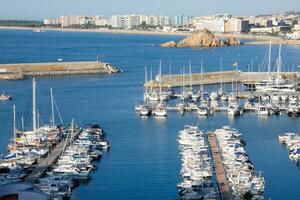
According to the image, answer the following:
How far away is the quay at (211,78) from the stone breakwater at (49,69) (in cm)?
594

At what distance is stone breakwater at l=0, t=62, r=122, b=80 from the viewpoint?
25.3 m

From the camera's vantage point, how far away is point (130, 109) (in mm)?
17125

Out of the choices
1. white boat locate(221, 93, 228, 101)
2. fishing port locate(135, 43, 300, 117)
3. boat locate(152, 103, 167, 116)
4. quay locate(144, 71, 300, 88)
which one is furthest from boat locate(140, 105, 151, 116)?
quay locate(144, 71, 300, 88)

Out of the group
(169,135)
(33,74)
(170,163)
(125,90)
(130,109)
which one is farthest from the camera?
(33,74)

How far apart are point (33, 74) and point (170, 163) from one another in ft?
50.2

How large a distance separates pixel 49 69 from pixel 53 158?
51.5ft

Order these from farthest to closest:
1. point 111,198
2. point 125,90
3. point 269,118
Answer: point 125,90 → point 269,118 → point 111,198

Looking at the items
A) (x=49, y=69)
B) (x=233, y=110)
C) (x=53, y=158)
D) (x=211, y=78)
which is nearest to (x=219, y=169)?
(x=53, y=158)

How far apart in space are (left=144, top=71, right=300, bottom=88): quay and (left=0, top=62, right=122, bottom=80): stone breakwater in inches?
234

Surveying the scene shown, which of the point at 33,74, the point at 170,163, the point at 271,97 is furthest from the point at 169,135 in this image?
the point at 33,74

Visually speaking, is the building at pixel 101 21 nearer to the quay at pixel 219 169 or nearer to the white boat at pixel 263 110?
the white boat at pixel 263 110

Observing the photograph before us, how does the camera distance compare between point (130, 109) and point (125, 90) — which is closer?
point (130, 109)

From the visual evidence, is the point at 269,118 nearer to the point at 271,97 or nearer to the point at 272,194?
the point at 271,97

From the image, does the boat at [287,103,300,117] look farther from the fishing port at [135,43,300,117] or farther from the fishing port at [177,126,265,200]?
the fishing port at [177,126,265,200]
